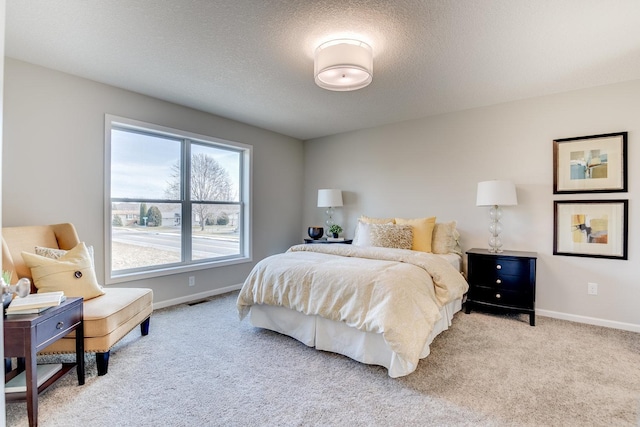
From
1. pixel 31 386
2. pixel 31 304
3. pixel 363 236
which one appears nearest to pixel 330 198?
pixel 363 236

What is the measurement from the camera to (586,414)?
182cm

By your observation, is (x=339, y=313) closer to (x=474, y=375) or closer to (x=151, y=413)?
(x=474, y=375)

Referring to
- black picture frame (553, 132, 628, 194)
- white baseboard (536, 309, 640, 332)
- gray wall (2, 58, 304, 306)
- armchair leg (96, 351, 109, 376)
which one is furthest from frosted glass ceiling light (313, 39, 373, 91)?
white baseboard (536, 309, 640, 332)

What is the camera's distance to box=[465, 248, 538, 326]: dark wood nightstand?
3.18 meters

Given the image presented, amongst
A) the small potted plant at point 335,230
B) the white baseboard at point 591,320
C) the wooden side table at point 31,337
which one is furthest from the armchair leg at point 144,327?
the white baseboard at point 591,320

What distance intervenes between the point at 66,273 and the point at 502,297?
3.83 m

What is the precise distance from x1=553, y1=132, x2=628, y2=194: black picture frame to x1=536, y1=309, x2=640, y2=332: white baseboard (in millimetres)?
1269

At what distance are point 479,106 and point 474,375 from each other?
9.81 feet

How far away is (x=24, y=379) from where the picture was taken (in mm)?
1870

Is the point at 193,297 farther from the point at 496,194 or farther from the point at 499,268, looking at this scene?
the point at 496,194

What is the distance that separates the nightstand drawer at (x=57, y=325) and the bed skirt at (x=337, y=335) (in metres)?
1.36

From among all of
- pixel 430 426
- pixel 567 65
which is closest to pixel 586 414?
pixel 430 426

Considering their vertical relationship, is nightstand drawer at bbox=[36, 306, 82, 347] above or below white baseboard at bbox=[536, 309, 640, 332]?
above

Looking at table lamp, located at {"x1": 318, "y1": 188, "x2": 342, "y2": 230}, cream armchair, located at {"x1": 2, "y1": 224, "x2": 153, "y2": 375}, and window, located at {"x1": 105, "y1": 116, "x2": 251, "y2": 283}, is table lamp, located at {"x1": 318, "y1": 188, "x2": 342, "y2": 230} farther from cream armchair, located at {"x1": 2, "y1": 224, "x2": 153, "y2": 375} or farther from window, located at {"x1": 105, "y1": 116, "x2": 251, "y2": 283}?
cream armchair, located at {"x1": 2, "y1": 224, "x2": 153, "y2": 375}
